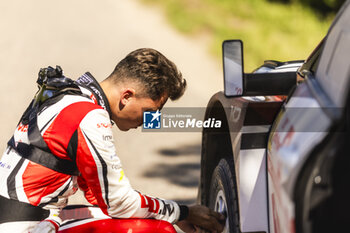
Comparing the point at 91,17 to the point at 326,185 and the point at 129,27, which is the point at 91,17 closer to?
the point at 129,27

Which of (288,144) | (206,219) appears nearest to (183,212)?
(206,219)

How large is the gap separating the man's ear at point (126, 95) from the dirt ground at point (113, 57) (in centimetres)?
245

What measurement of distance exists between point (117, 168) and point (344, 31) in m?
1.23

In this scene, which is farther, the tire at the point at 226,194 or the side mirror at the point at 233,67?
the tire at the point at 226,194

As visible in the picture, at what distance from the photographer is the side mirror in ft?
9.64

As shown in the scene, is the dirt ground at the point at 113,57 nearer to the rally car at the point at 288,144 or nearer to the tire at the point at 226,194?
the tire at the point at 226,194

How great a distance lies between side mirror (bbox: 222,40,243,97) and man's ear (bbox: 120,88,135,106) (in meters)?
0.52

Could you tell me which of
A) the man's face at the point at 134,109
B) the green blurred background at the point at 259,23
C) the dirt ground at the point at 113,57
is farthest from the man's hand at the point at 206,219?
the green blurred background at the point at 259,23

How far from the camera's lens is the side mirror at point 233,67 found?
2.94m

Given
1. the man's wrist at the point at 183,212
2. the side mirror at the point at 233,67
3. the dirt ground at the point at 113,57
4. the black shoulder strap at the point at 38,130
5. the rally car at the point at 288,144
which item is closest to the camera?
the rally car at the point at 288,144

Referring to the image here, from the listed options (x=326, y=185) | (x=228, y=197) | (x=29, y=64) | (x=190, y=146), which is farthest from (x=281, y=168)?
(x=29, y=64)

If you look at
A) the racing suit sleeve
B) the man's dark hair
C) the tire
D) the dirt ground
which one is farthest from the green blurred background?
the racing suit sleeve

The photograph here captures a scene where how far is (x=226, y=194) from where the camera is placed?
329cm

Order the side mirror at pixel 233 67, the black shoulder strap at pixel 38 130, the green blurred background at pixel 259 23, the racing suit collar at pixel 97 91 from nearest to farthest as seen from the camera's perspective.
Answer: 1. the side mirror at pixel 233 67
2. the black shoulder strap at pixel 38 130
3. the racing suit collar at pixel 97 91
4. the green blurred background at pixel 259 23
